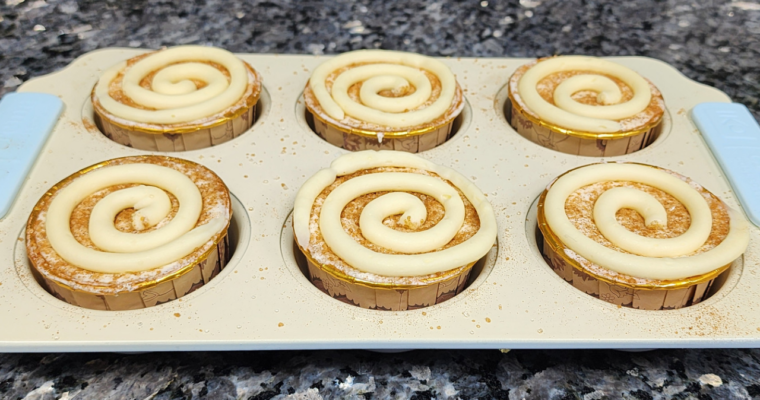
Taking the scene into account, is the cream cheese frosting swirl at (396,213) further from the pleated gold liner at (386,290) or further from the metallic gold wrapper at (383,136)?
the metallic gold wrapper at (383,136)

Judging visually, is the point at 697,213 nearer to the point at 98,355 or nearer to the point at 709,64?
the point at 709,64

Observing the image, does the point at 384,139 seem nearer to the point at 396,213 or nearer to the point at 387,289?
the point at 396,213

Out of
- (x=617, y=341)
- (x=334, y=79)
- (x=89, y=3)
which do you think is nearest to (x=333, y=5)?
(x=334, y=79)

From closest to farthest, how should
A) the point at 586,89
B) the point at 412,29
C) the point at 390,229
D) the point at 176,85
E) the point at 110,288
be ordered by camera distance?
the point at 110,288, the point at 390,229, the point at 176,85, the point at 586,89, the point at 412,29

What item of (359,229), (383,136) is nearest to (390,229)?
(359,229)

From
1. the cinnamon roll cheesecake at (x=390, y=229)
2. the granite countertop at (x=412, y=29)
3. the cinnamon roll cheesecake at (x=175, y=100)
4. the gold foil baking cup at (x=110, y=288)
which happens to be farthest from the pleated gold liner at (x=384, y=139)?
the granite countertop at (x=412, y=29)

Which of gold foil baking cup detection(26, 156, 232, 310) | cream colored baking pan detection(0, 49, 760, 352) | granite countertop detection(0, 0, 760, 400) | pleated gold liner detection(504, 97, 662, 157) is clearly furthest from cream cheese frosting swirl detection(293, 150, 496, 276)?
granite countertop detection(0, 0, 760, 400)
